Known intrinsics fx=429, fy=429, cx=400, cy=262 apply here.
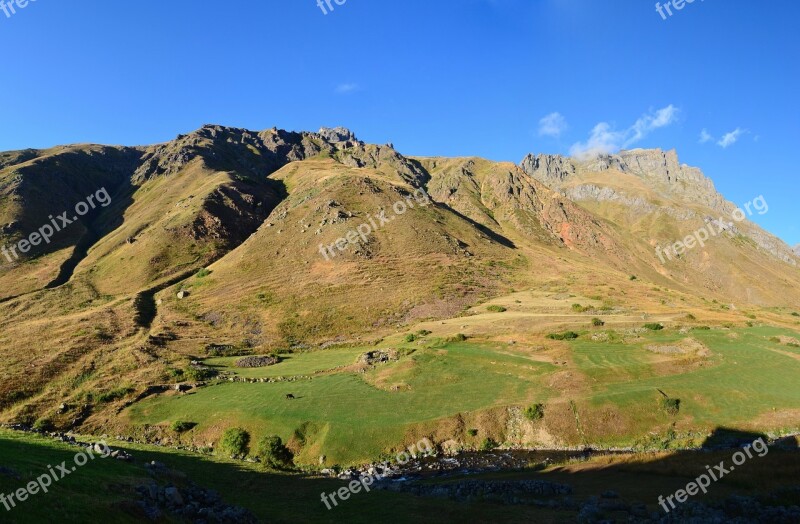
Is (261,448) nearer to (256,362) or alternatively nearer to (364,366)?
(364,366)

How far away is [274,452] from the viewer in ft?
119

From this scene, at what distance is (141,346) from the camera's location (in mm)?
63719

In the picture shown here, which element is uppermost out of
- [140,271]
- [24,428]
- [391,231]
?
[391,231]

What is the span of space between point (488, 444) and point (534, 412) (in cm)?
549

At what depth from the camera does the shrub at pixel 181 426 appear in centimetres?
4150

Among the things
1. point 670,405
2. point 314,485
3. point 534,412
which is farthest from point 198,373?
point 670,405

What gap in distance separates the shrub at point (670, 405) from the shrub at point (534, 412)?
11.2 metres

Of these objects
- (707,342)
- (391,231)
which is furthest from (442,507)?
(391,231)

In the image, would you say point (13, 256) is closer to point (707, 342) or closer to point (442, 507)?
point (442, 507)

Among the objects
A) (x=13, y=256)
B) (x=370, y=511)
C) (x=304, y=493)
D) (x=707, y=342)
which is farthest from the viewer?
(x=13, y=256)

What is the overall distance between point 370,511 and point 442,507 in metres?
3.89

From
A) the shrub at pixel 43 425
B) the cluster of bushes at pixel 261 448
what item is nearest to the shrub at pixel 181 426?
the cluster of bushes at pixel 261 448

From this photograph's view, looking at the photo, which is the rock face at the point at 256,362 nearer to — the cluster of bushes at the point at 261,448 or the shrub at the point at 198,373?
the shrub at the point at 198,373

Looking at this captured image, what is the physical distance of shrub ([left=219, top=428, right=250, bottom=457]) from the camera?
1479 inches
